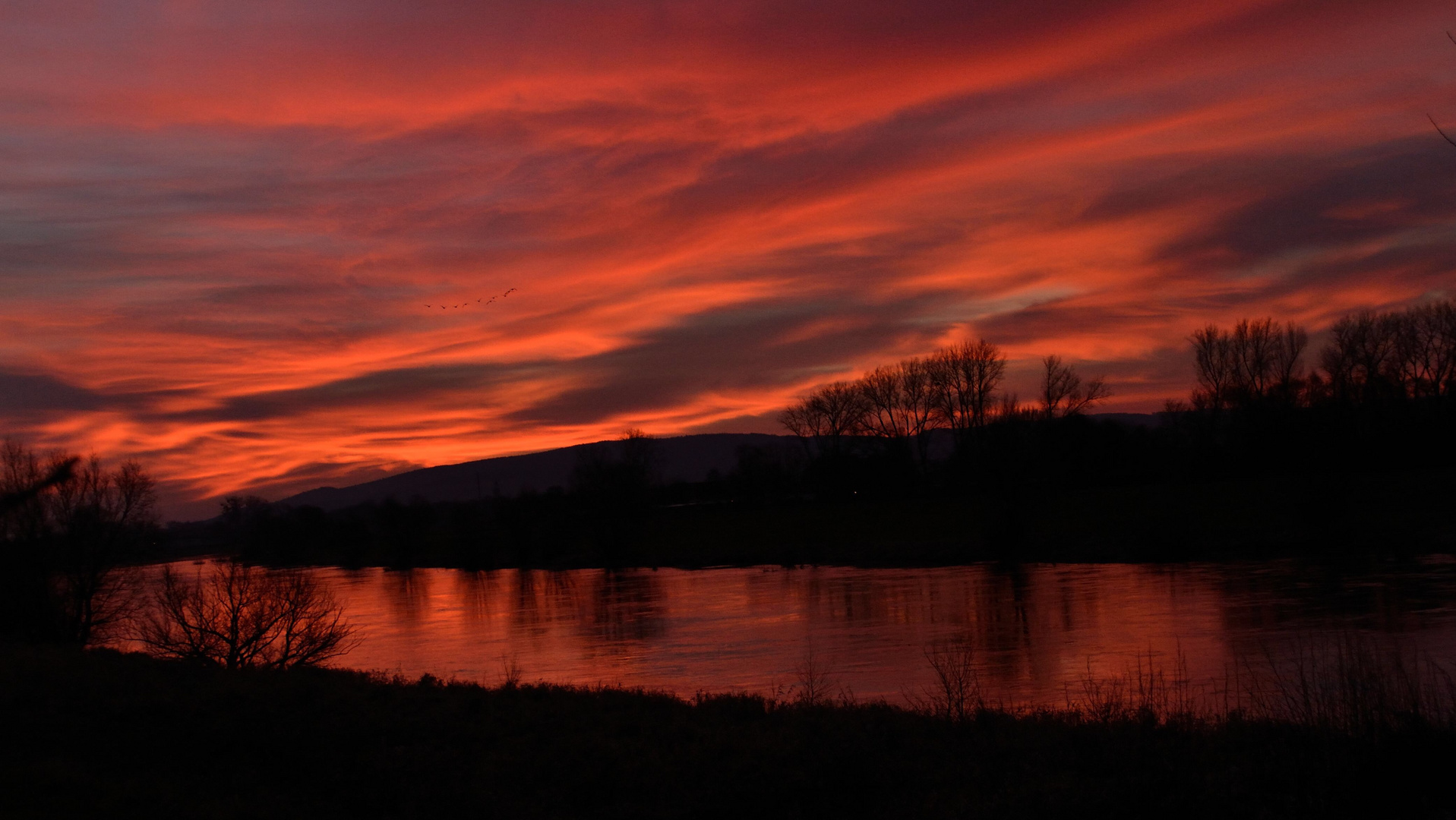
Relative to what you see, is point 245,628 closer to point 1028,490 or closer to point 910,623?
point 910,623

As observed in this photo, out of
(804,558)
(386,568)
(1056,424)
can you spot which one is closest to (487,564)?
(386,568)

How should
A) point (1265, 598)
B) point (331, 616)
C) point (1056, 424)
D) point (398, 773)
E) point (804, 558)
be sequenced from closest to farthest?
point (398, 773), point (1265, 598), point (331, 616), point (804, 558), point (1056, 424)

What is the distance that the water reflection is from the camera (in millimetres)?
27828

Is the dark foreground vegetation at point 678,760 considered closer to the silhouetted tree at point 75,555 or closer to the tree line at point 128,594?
the tree line at point 128,594

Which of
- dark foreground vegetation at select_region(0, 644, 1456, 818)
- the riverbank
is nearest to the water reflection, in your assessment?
the riverbank

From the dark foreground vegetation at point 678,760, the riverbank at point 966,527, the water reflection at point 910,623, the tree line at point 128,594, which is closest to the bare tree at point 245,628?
the tree line at point 128,594

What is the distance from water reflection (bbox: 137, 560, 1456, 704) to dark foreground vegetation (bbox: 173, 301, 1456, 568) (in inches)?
279

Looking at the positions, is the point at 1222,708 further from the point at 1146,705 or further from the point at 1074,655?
the point at 1074,655

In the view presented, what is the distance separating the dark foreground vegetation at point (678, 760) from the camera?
10.8 m

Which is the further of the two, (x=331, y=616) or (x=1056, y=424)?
(x=1056, y=424)

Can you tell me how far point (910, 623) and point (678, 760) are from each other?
26212 mm

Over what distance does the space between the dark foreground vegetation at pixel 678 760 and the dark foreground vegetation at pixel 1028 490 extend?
44202 millimetres

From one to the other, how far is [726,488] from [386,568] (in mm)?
40656

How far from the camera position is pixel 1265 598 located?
38.0 m
